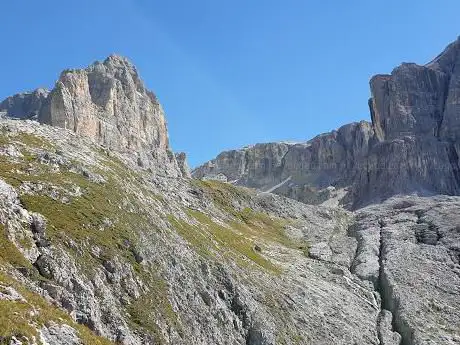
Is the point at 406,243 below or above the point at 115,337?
above

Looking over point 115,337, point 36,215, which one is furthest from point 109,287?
point 36,215

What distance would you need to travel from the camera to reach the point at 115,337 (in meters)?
39.2

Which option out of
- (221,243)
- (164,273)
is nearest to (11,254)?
(164,273)

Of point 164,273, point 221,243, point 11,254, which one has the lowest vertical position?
point 164,273

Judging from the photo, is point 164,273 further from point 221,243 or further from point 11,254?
point 221,243

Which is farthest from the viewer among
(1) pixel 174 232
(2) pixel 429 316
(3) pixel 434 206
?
(3) pixel 434 206

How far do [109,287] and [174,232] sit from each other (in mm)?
22326

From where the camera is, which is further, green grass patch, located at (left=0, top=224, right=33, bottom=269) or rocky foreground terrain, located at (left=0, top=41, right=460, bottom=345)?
rocky foreground terrain, located at (left=0, top=41, right=460, bottom=345)

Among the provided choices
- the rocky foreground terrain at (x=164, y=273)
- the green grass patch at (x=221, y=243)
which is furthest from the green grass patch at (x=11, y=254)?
the green grass patch at (x=221, y=243)

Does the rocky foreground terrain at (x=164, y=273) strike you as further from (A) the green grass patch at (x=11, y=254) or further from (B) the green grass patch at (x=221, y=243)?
(B) the green grass patch at (x=221, y=243)

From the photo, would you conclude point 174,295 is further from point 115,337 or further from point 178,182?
point 178,182

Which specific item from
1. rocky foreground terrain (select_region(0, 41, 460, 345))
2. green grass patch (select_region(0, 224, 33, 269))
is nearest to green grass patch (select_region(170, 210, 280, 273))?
rocky foreground terrain (select_region(0, 41, 460, 345))

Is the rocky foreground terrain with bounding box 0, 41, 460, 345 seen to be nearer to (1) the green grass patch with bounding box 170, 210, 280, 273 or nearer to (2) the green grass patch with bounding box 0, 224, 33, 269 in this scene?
(2) the green grass patch with bounding box 0, 224, 33, 269

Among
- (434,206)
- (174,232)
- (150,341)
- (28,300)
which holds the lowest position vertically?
(150,341)
